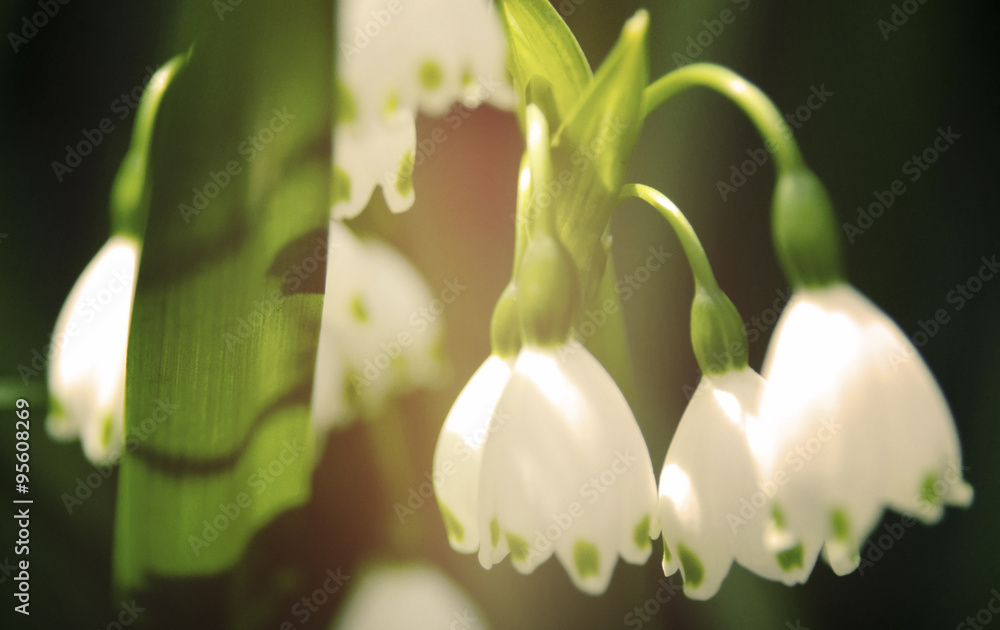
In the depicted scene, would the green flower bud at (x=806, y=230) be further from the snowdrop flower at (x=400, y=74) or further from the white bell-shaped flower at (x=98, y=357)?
the white bell-shaped flower at (x=98, y=357)

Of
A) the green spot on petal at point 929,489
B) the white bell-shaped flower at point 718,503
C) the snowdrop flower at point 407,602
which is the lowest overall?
the snowdrop flower at point 407,602

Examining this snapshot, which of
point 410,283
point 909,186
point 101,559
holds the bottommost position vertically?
point 101,559

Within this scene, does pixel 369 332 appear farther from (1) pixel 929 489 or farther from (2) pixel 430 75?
(1) pixel 929 489

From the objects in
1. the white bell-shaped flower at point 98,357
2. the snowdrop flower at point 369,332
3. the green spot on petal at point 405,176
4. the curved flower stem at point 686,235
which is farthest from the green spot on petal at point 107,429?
the curved flower stem at point 686,235

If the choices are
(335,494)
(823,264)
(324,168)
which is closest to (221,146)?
(324,168)

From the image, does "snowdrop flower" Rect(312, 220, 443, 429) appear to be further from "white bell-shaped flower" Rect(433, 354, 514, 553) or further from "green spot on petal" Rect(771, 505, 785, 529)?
"green spot on petal" Rect(771, 505, 785, 529)

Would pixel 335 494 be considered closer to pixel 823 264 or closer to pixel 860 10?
pixel 823 264

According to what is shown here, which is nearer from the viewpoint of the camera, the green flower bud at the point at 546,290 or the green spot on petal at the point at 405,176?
the green flower bud at the point at 546,290
